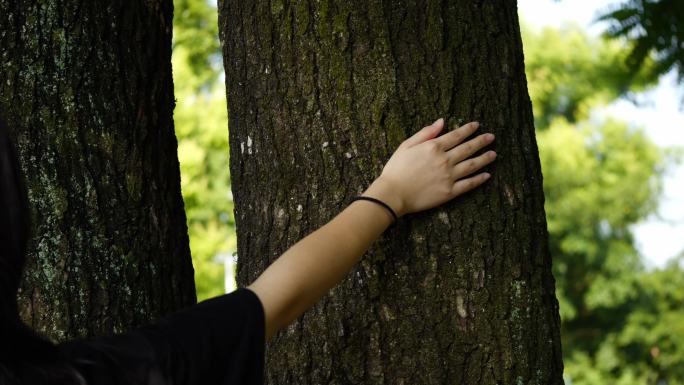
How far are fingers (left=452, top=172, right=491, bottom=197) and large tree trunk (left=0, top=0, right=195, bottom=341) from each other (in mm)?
914

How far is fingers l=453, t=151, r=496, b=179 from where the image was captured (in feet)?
8.88

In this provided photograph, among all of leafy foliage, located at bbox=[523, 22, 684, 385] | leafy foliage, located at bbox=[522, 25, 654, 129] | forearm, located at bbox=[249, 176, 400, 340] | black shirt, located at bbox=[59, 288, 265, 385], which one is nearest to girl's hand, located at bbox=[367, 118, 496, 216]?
forearm, located at bbox=[249, 176, 400, 340]

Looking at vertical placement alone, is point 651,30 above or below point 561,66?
below

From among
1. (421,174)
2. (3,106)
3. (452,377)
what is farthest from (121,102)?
(452,377)

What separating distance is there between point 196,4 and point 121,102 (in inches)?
565

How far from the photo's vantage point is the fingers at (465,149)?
271 centimetres

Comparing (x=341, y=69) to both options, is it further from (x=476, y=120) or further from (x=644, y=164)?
(x=644, y=164)

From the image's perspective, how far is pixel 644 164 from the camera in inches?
1052

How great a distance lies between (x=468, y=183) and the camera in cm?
271

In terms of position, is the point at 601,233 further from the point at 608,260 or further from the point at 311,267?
the point at 311,267

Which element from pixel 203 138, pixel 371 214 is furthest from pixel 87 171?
pixel 203 138

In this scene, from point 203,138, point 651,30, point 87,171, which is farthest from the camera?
point 203,138

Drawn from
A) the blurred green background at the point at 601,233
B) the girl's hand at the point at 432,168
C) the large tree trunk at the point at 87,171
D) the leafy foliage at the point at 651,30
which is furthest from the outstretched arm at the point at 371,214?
the blurred green background at the point at 601,233

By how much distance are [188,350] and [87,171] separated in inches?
45.1
